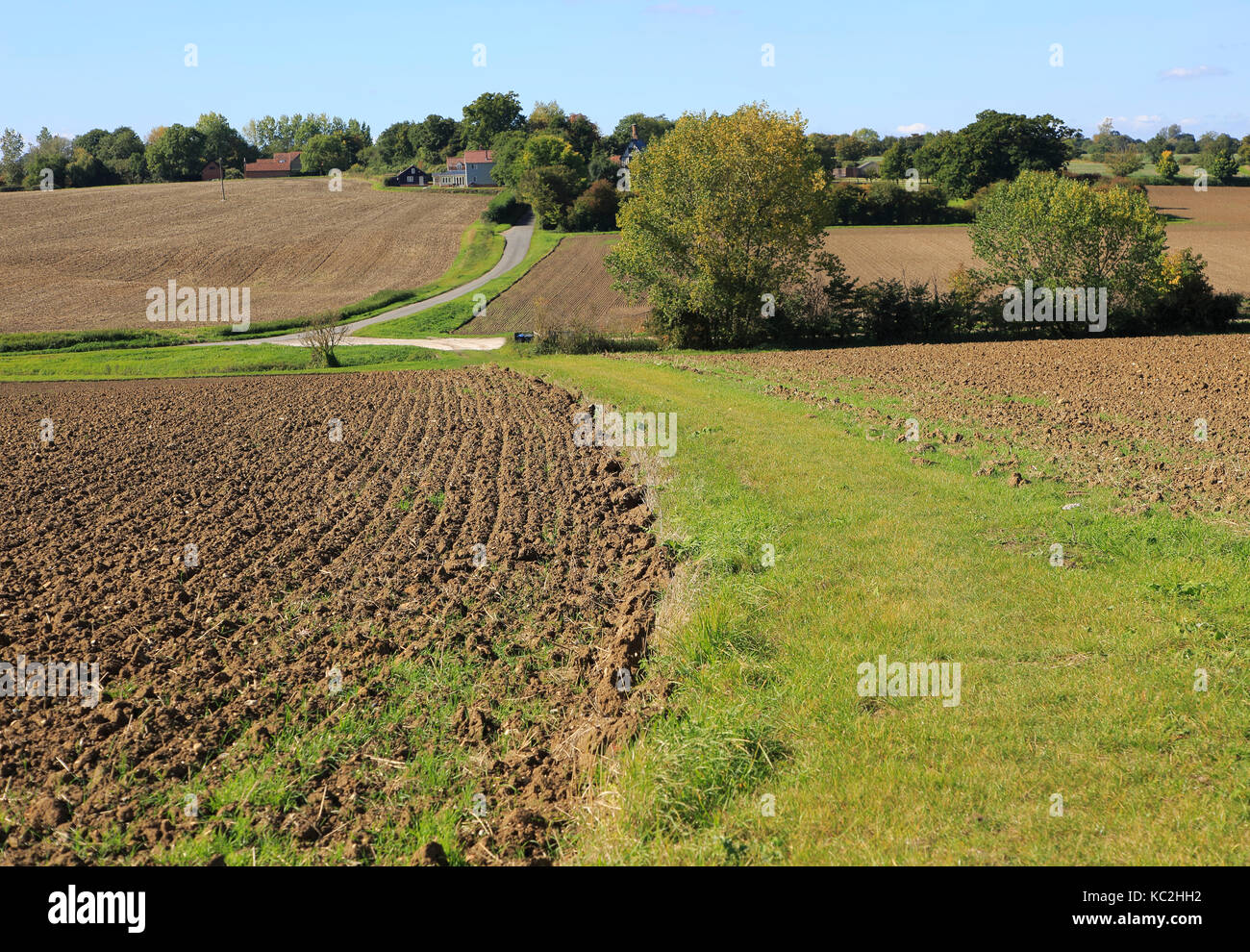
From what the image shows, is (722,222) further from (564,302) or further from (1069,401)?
(1069,401)

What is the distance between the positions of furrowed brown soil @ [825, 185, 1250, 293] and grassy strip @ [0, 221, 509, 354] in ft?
102

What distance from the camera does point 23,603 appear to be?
1164cm

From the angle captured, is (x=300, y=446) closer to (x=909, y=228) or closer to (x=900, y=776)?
(x=900, y=776)

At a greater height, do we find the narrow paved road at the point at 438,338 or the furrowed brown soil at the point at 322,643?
the narrow paved road at the point at 438,338

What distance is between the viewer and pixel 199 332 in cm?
5269

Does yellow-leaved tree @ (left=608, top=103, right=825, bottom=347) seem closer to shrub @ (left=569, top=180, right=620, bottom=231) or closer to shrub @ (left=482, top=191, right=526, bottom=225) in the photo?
shrub @ (left=569, top=180, right=620, bottom=231)

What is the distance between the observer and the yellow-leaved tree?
42.3 m

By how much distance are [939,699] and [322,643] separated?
671 cm

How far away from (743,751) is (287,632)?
235 inches

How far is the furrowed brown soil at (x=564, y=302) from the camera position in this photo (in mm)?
51094
